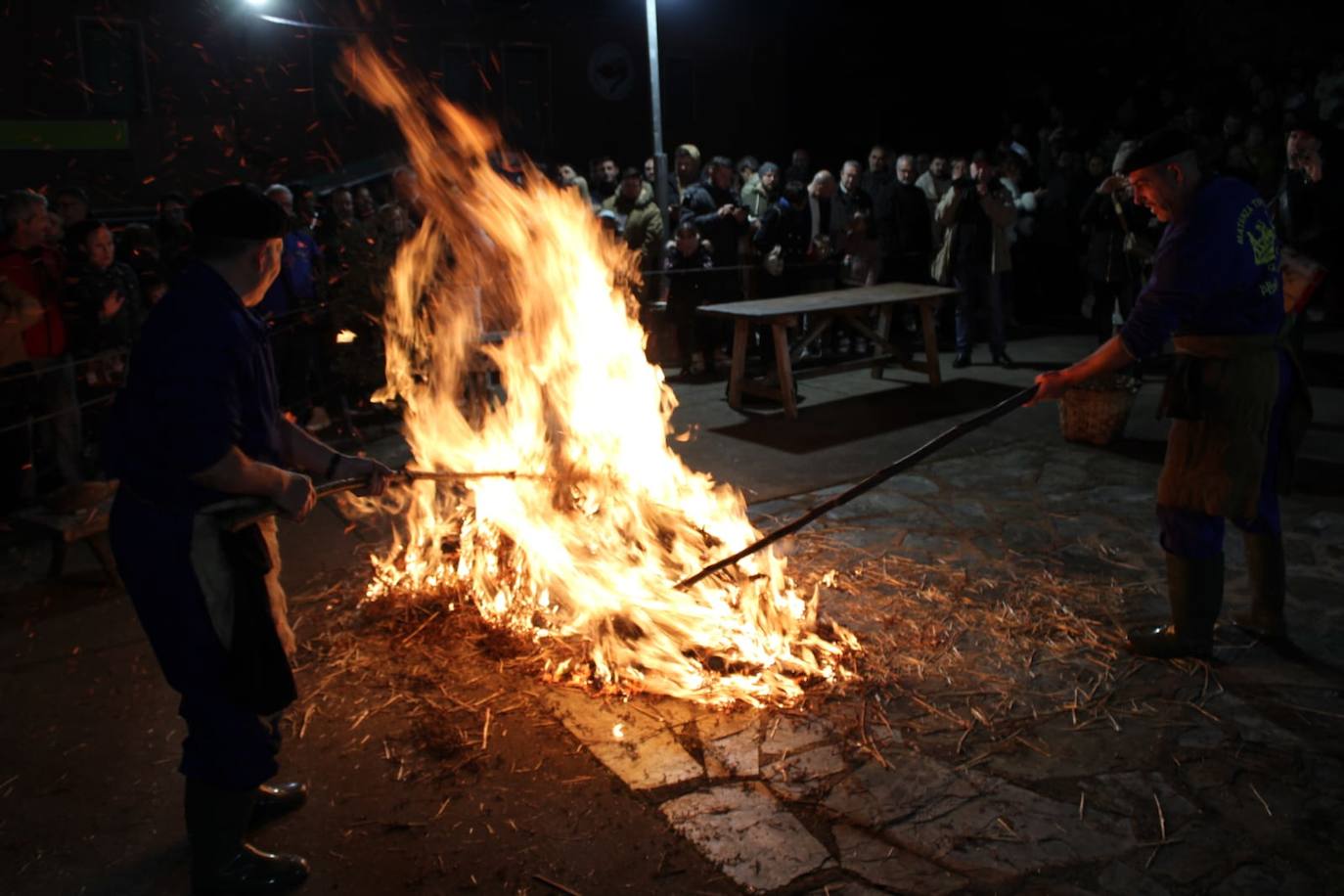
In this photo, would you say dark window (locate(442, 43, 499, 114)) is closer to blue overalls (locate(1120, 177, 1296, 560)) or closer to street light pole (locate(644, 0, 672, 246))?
street light pole (locate(644, 0, 672, 246))

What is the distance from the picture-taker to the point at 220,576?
3100mm

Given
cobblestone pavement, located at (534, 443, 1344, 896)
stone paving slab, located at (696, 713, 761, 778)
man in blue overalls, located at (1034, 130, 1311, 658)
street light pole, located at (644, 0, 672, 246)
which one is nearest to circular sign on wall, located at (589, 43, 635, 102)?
street light pole, located at (644, 0, 672, 246)

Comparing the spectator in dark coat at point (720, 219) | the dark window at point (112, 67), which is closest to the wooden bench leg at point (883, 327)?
the spectator in dark coat at point (720, 219)

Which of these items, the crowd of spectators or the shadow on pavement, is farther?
the shadow on pavement

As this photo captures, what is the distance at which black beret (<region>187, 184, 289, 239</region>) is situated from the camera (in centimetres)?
310

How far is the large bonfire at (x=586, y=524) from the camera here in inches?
179

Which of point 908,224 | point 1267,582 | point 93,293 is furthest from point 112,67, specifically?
point 1267,582

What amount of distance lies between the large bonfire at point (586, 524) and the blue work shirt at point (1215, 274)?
1963 millimetres

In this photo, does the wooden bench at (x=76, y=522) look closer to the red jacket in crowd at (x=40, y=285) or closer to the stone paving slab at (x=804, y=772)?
the red jacket in crowd at (x=40, y=285)

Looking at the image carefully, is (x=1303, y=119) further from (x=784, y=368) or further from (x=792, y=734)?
(x=792, y=734)

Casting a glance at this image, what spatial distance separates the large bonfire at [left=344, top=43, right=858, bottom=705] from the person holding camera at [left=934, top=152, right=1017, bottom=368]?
230 inches

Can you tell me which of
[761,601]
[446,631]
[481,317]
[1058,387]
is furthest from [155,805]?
[481,317]

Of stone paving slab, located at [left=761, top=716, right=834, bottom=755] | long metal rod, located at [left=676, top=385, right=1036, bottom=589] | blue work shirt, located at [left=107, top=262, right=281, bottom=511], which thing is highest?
blue work shirt, located at [left=107, top=262, right=281, bottom=511]

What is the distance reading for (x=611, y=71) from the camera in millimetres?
21266
